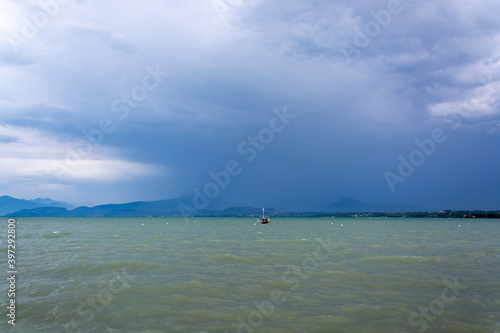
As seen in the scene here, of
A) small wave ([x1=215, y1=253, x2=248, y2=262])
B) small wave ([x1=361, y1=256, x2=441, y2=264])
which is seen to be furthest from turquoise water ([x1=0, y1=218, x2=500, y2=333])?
small wave ([x1=361, y1=256, x2=441, y2=264])

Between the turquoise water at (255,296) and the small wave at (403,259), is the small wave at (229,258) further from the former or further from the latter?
the small wave at (403,259)

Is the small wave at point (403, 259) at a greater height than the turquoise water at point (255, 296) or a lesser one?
lesser

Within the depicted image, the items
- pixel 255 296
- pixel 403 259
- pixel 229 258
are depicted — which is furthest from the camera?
pixel 403 259

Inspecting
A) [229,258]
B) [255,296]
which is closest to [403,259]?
[229,258]

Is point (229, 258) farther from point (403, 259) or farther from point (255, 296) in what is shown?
point (403, 259)

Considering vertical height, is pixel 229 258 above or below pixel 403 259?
above

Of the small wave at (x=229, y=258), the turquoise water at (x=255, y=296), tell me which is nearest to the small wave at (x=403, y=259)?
the turquoise water at (x=255, y=296)

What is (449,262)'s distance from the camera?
88.5ft

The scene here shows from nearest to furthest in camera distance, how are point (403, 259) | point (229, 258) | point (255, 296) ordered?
point (255, 296)
point (229, 258)
point (403, 259)

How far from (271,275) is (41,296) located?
1279 cm

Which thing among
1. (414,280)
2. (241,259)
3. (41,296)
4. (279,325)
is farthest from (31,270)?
(414,280)

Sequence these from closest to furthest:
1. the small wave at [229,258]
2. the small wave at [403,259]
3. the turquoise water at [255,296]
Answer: the turquoise water at [255,296]
the small wave at [229,258]
the small wave at [403,259]

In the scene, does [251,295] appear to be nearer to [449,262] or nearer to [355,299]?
[355,299]

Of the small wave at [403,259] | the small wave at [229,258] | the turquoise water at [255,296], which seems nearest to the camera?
the turquoise water at [255,296]
